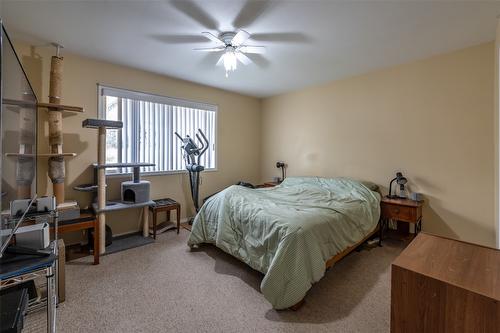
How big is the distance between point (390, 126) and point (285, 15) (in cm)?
221

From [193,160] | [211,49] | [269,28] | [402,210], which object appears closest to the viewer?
[269,28]

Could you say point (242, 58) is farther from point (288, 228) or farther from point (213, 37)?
point (288, 228)

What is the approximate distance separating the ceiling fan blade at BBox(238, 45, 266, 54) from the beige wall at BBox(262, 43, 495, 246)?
5.68 feet

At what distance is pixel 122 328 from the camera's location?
155 cm

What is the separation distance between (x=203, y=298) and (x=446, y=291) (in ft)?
5.38

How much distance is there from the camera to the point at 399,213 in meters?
2.75

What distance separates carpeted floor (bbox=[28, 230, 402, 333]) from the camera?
1589 millimetres

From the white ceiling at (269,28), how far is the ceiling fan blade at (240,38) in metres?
0.06

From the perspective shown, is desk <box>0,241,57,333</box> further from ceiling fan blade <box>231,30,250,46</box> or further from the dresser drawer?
the dresser drawer

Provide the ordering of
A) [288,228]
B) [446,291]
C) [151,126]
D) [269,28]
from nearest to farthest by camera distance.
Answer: [446,291]
[288,228]
[269,28]
[151,126]

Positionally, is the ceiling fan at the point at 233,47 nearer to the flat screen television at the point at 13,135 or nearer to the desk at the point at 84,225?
the flat screen television at the point at 13,135

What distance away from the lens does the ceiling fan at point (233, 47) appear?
2258mm

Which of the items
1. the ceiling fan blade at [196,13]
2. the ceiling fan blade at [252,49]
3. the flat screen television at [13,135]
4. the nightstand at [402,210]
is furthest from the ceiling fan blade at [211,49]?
the nightstand at [402,210]

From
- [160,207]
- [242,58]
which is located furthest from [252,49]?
[160,207]
